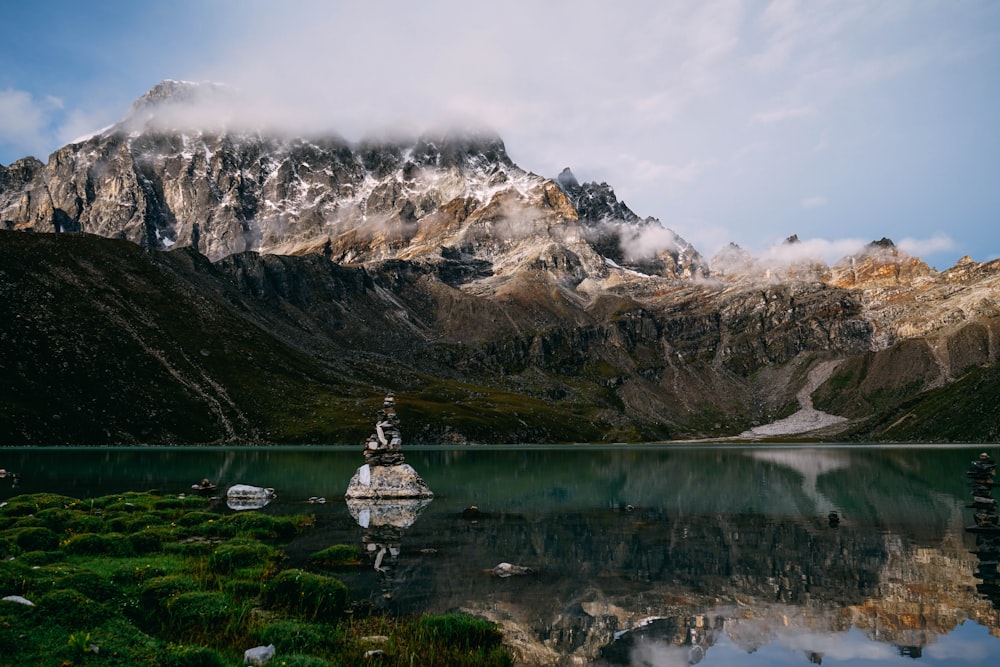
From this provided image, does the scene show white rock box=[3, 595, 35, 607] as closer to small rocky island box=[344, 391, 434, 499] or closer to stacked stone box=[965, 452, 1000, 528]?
small rocky island box=[344, 391, 434, 499]

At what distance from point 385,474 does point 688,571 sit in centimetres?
4318

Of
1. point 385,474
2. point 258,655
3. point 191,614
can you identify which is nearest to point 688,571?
point 258,655

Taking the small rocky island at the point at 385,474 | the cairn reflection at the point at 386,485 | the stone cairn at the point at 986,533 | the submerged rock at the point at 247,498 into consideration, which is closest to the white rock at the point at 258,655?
the stone cairn at the point at 986,533

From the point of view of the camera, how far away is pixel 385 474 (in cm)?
7088

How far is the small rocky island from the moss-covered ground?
110 feet

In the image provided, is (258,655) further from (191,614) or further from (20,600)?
(20,600)

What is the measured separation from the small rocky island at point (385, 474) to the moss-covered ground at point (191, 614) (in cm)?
3367

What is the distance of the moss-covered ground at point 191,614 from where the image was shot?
16500mm

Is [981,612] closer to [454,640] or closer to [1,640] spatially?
[454,640]

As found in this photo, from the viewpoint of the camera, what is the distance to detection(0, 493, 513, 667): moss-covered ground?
1650cm

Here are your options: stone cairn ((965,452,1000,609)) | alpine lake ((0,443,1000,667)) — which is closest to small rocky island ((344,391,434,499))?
alpine lake ((0,443,1000,667))

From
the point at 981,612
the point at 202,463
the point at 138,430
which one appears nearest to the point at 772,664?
the point at 981,612

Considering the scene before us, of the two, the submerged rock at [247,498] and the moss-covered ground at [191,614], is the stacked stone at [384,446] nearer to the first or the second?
the submerged rock at [247,498]

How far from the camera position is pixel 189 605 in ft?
71.9
